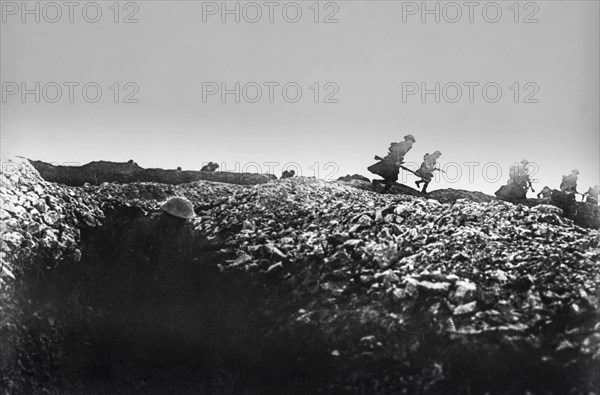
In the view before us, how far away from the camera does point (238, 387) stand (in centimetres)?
1548

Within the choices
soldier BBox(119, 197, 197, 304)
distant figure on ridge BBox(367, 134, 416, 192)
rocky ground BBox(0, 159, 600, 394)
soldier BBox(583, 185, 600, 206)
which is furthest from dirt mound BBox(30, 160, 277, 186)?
soldier BBox(583, 185, 600, 206)

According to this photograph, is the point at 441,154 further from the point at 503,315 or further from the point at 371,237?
the point at 503,315

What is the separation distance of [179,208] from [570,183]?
53.7 ft

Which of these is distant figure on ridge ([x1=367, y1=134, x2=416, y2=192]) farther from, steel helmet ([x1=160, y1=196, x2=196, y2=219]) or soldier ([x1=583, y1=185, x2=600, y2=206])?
steel helmet ([x1=160, y1=196, x2=196, y2=219])

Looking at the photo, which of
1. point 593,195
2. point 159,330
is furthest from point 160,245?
point 593,195

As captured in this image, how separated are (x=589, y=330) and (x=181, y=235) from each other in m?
12.9

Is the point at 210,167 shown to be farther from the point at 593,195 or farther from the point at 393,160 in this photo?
the point at 593,195

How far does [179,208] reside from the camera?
842 inches

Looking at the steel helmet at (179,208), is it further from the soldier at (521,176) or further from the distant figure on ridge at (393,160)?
the soldier at (521,176)

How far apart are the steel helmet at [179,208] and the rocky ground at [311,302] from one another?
0.61 m

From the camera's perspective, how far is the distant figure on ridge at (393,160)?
86.8 feet

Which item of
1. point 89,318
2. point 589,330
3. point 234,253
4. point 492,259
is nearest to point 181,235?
point 234,253

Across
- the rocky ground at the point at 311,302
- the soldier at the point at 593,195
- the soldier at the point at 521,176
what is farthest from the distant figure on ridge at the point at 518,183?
the rocky ground at the point at 311,302

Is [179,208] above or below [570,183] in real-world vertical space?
below
